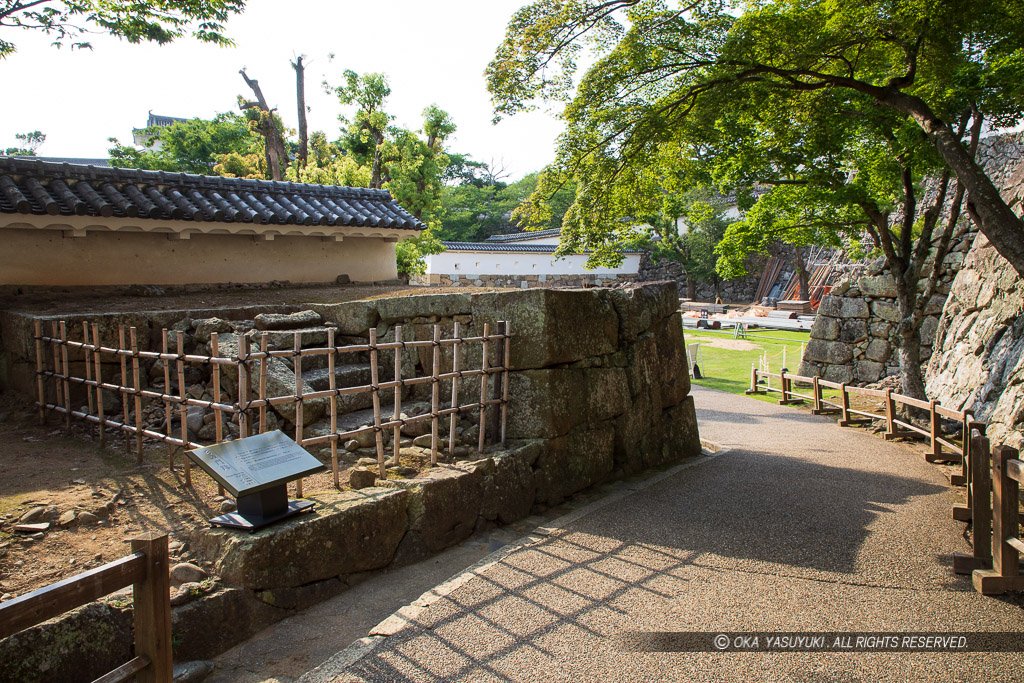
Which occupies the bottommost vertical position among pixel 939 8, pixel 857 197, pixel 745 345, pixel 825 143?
pixel 745 345

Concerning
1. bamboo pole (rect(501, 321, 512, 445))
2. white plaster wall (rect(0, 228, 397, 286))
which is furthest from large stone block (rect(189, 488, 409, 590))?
white plaster wall (rect(0, 228, 397, 286))

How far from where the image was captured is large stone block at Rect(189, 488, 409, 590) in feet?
11.7

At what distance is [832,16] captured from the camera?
7203 mm

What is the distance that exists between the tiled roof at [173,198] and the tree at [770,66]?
119 inches

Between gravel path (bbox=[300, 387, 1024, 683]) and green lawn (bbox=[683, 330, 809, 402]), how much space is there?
10290mm

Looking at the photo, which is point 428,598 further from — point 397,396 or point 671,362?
point 671,362

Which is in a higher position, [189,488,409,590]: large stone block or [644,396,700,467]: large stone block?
[189,488,409,590]: large stone block

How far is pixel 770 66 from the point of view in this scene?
25.0 feet

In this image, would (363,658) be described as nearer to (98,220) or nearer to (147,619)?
(147,619)

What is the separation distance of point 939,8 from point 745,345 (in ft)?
60.1

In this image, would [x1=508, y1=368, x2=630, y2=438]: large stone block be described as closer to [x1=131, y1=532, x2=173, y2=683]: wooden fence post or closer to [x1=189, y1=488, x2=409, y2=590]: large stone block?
[x1=189, y1=488, x2=409, y2=590]: large stone block

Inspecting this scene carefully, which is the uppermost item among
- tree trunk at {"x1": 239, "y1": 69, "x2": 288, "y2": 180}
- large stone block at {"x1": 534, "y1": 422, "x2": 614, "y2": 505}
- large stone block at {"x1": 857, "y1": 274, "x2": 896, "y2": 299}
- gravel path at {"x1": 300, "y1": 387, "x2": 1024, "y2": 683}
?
tree trunk at {"x1": 239, "y1": 69, "x2": 288, "y2": 180}

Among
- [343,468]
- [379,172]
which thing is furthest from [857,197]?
[379,172]

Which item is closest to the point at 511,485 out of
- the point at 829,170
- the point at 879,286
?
the point at 829,170
